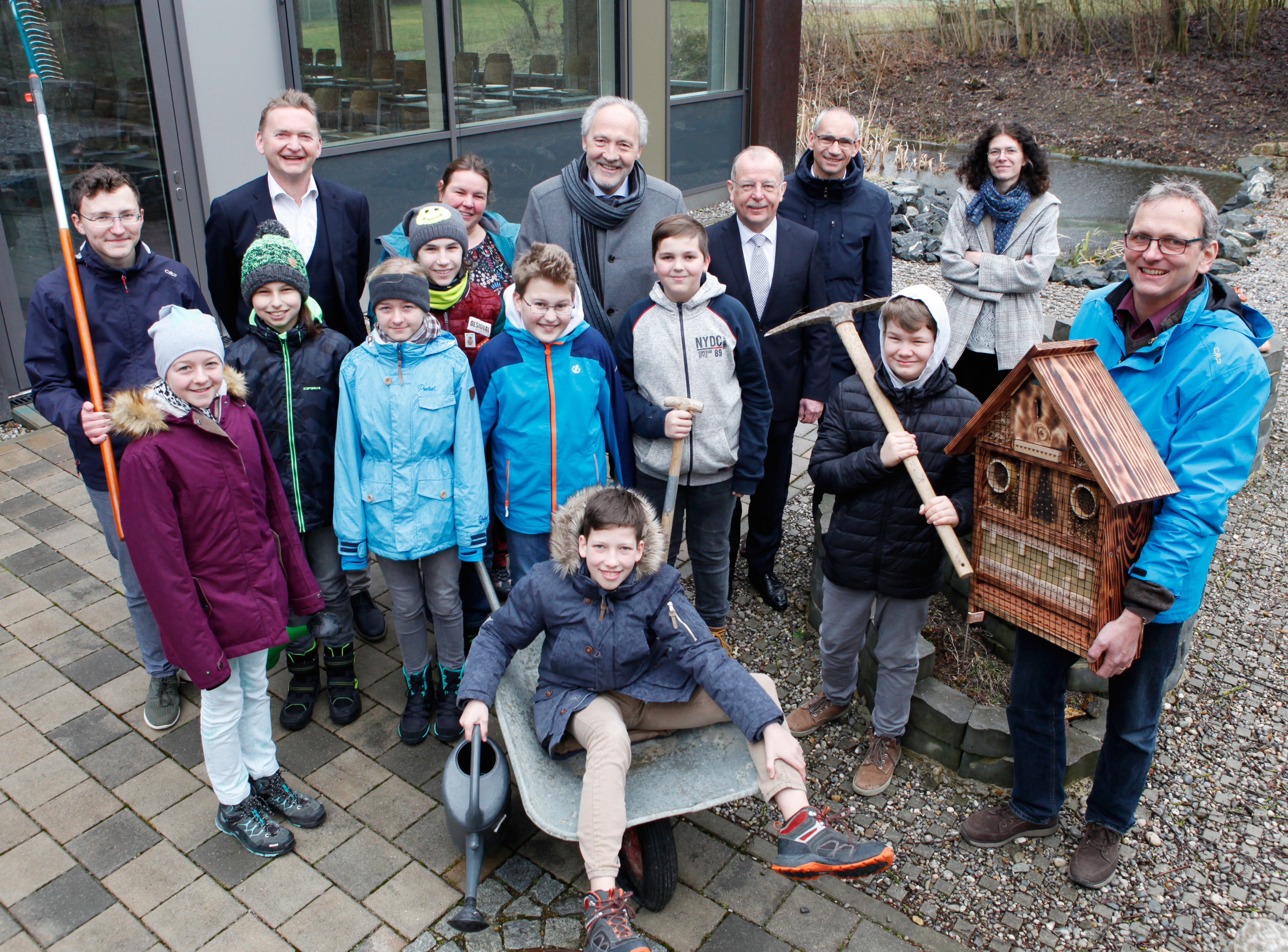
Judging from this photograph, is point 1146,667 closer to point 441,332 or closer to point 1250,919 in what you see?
point 1250,919

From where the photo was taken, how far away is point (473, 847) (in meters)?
2.79

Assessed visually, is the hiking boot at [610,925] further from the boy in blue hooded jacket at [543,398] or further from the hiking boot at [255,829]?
the boy in blue hooded jacket at [543,398]

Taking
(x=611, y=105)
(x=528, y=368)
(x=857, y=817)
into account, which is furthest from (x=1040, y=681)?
(x=611, y=105)

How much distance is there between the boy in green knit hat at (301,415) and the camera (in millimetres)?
3389

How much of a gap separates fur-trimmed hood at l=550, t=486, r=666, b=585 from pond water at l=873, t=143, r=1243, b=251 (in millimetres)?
9251

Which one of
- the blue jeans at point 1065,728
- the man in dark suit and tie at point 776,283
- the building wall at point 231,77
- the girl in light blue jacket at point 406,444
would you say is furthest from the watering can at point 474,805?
the building wall at point 231,77

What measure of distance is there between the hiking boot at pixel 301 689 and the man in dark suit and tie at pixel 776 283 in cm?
207

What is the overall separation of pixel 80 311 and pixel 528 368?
58.1 inches

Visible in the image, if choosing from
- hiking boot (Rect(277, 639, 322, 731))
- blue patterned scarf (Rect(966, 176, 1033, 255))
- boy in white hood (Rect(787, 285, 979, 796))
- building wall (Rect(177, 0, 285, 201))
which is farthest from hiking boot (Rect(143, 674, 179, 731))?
building wall (Rect(177, 0, 285, 201))

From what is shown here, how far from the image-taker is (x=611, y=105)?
155 inches

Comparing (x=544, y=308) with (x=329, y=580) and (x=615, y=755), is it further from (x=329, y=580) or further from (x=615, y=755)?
(x=615, y=755)

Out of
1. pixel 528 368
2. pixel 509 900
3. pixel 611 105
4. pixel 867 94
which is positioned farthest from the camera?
pixel 867 94

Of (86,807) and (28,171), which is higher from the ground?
(28,171)

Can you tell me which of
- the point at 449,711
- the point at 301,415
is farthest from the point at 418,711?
the point at 301,415
